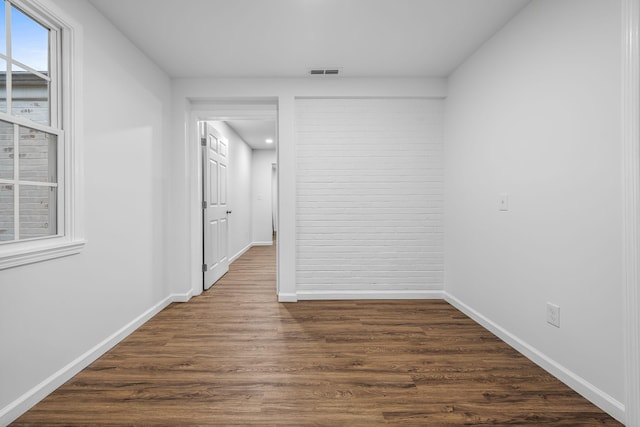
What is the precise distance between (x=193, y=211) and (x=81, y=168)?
1530mm

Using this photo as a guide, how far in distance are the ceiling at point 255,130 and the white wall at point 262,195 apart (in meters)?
0.69

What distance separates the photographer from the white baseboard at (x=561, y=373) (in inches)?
64.4

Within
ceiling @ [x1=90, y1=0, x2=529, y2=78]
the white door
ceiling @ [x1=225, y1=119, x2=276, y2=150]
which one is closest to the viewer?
ceiling @ [x1=90, y1=0, x2=529, y2=78]

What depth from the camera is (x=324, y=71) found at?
10.9ft

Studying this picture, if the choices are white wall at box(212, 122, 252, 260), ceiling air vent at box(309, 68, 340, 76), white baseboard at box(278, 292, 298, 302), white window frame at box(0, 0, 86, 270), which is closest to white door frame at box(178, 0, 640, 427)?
ceiling air vent at box(309, 68, 340, 76)

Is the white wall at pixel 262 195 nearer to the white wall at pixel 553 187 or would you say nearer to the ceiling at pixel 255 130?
the ceiling at pixel 255 130

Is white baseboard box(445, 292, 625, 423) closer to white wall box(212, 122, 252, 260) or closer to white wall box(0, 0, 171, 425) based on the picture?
white wall box(0, 0, 171, 425)

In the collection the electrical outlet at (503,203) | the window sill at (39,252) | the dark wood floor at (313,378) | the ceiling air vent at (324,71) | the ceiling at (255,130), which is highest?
the ceiling at (255,130)

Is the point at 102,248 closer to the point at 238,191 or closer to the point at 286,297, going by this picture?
the point at 286,297

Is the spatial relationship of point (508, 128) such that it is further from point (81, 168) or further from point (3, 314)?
point (3, 314)

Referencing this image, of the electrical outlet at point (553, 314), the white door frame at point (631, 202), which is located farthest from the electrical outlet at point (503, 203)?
the white door frame at point (631, 202)

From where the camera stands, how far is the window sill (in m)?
1.58

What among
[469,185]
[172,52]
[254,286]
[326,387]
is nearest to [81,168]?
[172,52]

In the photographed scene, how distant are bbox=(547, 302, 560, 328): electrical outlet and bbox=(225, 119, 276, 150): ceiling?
474cm
